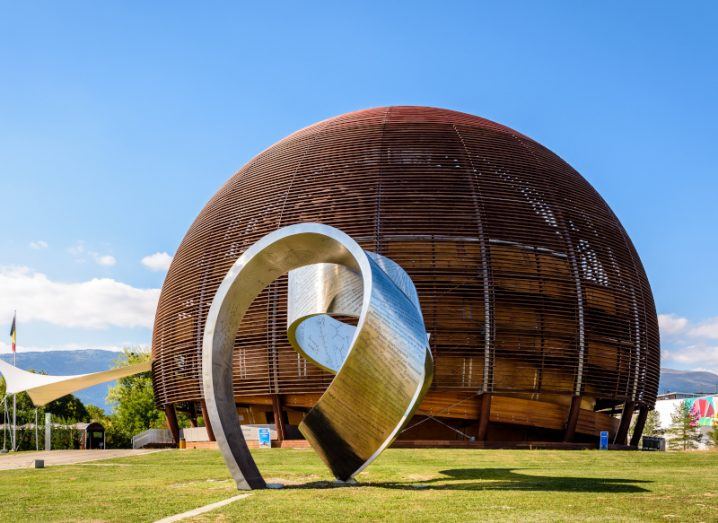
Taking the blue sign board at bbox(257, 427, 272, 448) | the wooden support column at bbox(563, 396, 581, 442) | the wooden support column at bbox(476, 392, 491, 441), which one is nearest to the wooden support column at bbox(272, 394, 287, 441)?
the blue sign board at bbox(257, 427, 272, 448)

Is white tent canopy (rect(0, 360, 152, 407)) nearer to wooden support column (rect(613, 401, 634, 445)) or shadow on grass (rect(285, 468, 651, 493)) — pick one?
wooden support column (rect(613, 401, 634, 445))

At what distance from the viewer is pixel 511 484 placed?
1474cm

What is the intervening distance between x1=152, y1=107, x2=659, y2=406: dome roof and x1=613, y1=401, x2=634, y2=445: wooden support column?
0.46m

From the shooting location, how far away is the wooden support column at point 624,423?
32969mm

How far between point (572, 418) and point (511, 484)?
54.3ft

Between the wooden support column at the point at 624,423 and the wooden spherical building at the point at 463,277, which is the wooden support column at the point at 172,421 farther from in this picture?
the wooden support column at the point at 624,423

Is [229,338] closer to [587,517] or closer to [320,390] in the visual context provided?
[587,517]

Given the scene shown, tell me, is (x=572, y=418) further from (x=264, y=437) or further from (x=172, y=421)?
(x=172, y=421)

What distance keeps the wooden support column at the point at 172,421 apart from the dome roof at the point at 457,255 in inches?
25.5

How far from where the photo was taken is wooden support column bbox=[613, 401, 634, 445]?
3297 centimetres

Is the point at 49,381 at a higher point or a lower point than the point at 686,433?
higher

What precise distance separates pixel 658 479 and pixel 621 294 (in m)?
16.6

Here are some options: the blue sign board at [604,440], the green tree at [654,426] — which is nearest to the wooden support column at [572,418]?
the blue sign board at [604,440]

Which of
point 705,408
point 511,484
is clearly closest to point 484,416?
point 511,484
